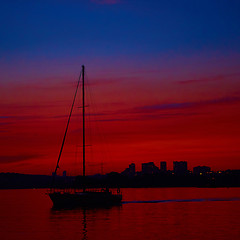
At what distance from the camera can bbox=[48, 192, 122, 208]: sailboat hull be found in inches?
3346

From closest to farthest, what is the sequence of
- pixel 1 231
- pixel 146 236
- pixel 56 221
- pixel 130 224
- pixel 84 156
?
1. pixel 146 236
2. pixel 1 231
3. pixel 130 224
4. pixel 56 221
5. pixel 84 156

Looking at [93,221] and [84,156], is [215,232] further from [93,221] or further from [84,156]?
[84,156]

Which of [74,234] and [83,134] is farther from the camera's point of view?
[83,134]

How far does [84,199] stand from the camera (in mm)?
84750

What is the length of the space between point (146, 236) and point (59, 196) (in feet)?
131

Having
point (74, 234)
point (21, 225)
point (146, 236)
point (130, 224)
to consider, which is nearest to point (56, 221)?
point (21, 225)

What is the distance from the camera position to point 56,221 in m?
68.4

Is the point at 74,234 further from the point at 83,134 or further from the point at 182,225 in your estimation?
the point at 83,134

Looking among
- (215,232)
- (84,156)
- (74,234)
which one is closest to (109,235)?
(74,234)

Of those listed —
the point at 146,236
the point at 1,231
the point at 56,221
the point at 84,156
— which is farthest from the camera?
the point at 84,156

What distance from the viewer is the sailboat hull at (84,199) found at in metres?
85.0

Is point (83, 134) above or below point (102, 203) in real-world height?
above

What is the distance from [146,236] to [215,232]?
7.81 metres

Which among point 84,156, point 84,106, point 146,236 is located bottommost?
point 146,236
